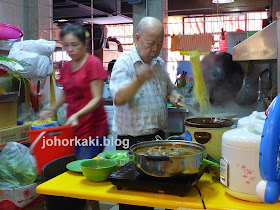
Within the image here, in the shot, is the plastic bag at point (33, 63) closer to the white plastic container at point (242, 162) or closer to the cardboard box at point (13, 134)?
the cardboard box at point (13, 134)

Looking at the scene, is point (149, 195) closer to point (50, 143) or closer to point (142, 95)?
point (50, 143)

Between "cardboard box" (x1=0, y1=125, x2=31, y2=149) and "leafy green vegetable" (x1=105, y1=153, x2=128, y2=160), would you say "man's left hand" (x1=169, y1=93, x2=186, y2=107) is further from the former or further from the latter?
"cardboard box" (x1=0, y1=125, x2=31, y2=149)

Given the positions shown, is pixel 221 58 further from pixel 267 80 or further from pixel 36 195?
pixel 36 195

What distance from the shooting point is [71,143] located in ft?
7.31

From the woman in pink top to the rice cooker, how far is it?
1374mm

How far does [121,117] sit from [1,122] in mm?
1741

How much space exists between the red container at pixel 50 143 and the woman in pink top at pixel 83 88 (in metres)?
0.37

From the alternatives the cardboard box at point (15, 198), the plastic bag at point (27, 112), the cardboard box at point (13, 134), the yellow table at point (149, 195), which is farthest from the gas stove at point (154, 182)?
the plastic bag at point (27, 112)

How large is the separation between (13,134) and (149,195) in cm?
271

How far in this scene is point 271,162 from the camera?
0.79 meters

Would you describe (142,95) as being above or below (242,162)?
above

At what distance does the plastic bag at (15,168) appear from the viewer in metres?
3.25

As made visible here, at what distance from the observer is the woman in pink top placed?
2584 mm

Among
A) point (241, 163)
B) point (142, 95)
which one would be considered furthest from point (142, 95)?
point (241, 163)
